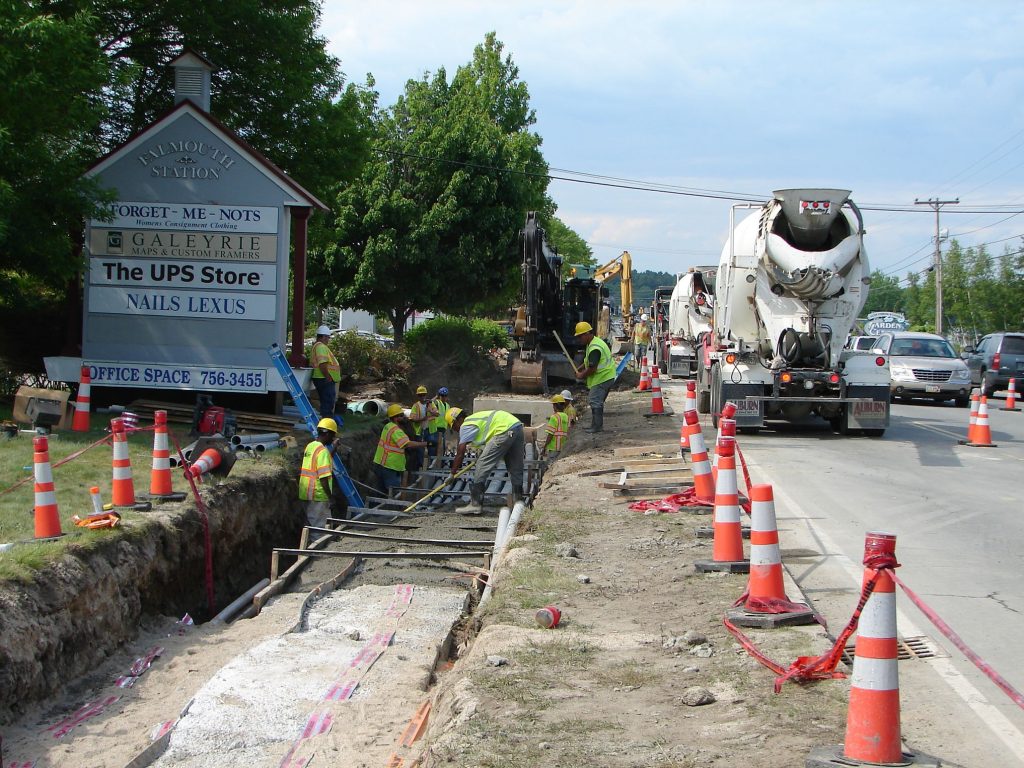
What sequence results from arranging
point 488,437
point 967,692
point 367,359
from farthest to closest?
point 367,359 → point 488,437 → point 967,692

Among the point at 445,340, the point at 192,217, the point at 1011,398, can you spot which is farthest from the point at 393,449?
the point at 1011,398

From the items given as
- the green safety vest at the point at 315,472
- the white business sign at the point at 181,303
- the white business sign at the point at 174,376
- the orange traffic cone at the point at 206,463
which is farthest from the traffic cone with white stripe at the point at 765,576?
the white business sign at the point at 181,303

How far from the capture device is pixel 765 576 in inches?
229

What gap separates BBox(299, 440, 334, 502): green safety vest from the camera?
12148mm

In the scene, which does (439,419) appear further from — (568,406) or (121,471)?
(121,471)

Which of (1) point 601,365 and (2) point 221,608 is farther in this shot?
(1) point 601,365

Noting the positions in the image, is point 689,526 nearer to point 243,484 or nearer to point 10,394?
point 243,484

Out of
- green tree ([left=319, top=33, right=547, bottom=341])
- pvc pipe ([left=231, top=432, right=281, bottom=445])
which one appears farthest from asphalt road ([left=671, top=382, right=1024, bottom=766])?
green tree ([left=319, top=33, right=547, bottom=341])

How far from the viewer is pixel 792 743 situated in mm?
4102

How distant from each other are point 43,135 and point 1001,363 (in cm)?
2340

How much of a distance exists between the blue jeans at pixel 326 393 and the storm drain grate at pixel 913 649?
11559 mm

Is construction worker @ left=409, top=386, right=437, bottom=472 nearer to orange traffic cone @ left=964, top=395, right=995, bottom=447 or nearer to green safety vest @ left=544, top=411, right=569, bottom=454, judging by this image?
green safety vest @ left=544, top=411, right=569, bottom=454

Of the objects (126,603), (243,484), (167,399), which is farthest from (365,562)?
(167,399)

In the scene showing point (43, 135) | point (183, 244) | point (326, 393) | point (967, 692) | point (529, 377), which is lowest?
point (967, 692)
